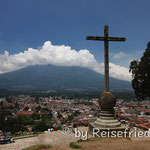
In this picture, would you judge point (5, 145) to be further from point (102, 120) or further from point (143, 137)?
point (143, 137)

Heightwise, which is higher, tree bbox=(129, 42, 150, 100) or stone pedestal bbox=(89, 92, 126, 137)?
tree bbox=(129, 42, 150, 100)

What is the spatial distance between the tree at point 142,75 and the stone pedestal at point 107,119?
5.32 meters

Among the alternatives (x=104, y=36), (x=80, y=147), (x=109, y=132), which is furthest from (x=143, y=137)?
(x=104, y=36)

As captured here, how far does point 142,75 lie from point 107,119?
5924mm

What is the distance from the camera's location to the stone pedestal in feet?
25.3

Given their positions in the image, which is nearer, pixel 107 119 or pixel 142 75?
pixel 107 119

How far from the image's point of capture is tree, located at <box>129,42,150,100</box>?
39.9ft

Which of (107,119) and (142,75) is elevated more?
(142,75)

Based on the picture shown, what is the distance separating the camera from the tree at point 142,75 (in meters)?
12.1

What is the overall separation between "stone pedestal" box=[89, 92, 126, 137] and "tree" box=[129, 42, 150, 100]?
5.32m

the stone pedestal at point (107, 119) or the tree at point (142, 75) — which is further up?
the tree at point (142, 75)

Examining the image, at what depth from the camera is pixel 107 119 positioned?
26.4 feet

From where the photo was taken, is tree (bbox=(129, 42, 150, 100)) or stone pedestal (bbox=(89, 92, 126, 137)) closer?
stone pedestal (bbox=(89, 92, 126, 137))

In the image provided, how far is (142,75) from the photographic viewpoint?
40.4ft
